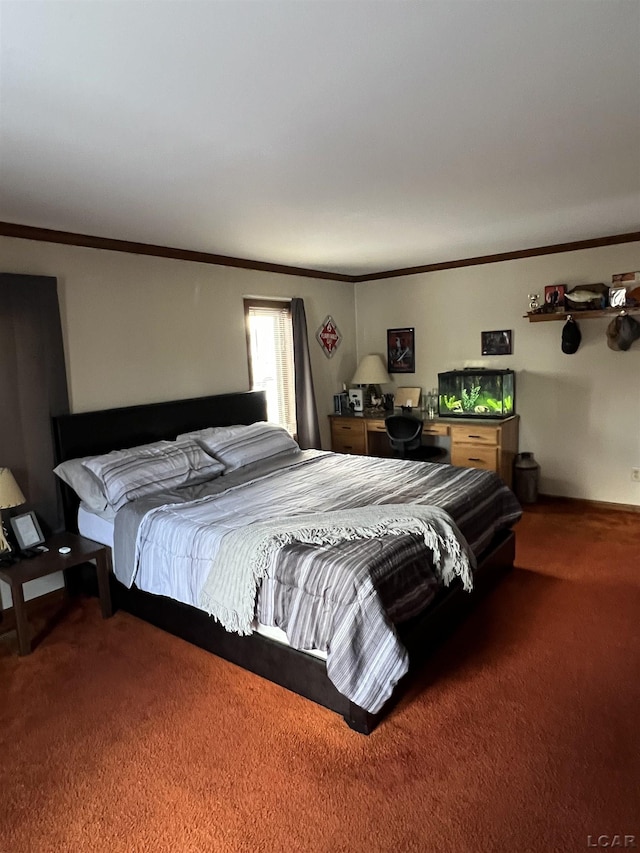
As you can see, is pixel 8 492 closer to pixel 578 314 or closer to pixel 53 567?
pixel 53 567

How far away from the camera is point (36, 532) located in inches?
120

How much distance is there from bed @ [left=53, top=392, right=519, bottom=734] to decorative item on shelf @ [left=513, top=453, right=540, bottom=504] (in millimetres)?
1424

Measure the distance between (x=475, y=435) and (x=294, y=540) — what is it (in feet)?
8.72

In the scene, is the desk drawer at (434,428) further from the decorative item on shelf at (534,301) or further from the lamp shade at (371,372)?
the decorative item on shelf at (534,301)

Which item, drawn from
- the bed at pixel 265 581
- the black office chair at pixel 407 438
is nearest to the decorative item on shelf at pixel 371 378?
the black office chair at pixel 407 438

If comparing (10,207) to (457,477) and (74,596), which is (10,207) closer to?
(74,596)

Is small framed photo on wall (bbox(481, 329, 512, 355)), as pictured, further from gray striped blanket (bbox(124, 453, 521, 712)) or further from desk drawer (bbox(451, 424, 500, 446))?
gray striped blanket (bbox(124, 453, 521, 712))

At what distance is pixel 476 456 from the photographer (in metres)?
4.51

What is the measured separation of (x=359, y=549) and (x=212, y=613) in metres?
0.73

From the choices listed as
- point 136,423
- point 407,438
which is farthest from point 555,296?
point 136,423

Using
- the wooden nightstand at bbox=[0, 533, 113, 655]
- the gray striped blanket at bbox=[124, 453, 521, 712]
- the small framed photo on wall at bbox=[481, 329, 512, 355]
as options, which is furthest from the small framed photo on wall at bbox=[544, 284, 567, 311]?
the wooden nightstand at bbox=[0, 533, 113, 655]

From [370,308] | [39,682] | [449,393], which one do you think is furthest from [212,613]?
[370,308]

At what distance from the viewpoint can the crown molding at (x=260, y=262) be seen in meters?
3.12

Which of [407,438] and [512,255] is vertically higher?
[512,255]
